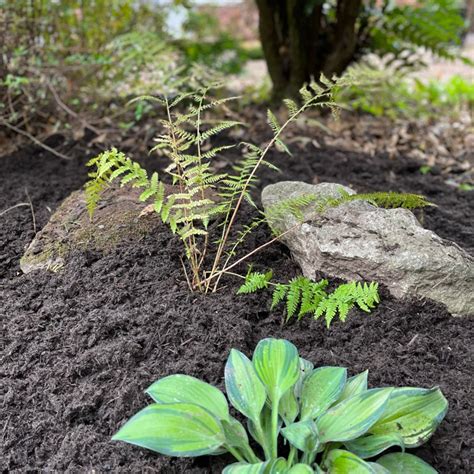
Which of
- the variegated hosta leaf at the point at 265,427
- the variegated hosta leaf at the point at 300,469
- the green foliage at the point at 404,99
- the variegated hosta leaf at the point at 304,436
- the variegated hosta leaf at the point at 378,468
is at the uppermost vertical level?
the variegated hosta leaf at the point at 304,436

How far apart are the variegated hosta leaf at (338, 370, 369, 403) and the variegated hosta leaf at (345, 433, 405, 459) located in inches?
5.5

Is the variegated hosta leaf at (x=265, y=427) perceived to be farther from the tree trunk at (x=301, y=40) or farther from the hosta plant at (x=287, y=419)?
the tree trunk at (x=301, y=40)

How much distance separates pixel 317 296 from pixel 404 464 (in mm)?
721

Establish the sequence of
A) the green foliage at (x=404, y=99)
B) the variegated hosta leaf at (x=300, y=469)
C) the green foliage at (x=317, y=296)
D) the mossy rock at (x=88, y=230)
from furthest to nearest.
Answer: the green foliage at (x=404, y=99) < the mossy rock at (x=88, y=230) < the green foliage at (x=317, y=296) < the variegated hosta leaf at (x=300, y=469)

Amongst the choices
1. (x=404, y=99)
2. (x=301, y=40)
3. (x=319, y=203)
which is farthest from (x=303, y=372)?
(x=404, y=99)

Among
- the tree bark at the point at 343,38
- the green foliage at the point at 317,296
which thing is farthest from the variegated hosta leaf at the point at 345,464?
the tree bark at the point at 343,38

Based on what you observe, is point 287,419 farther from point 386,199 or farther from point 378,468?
point 386,199

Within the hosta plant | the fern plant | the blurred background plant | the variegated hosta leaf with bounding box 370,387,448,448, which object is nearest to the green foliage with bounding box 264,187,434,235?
the fern plant

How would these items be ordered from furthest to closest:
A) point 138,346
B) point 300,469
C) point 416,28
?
1. point 416,28
2. point 138,346
3. point 300,469

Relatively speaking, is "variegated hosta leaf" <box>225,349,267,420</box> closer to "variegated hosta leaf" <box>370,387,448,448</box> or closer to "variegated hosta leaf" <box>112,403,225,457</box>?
"variegated hosta leaf" <box>112,403,225,457</box>

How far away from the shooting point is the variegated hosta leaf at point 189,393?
1.75 m

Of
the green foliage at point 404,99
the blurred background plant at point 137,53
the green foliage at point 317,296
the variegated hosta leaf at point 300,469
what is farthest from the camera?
the green foliage at point 404,99

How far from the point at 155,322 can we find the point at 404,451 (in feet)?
3.00

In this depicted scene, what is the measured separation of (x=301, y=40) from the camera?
177 inches
